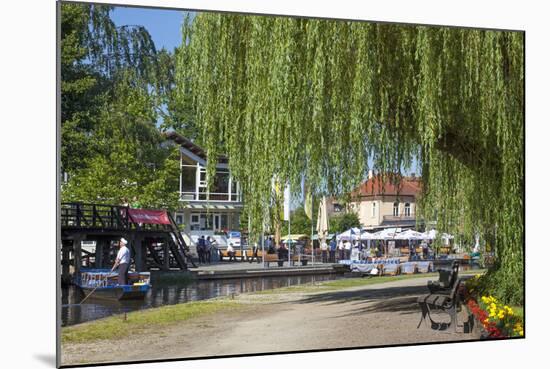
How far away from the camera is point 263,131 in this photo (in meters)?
9.20

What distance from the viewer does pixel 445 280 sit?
1008 cm

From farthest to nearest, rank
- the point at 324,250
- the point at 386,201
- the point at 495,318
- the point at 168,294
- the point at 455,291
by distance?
the point at 455,291, the point at 495,318, the point at 386,201, the point at 324,250, the point at 168,294

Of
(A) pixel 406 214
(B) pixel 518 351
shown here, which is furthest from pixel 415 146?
(B) pixel 518 351

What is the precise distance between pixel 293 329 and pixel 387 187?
173cm

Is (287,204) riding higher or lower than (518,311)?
higher

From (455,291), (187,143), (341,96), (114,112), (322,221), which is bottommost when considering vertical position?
(455,291)

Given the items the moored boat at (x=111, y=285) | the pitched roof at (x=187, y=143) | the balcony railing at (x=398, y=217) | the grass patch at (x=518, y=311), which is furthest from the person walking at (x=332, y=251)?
the grass patch at (x=518, y=311)

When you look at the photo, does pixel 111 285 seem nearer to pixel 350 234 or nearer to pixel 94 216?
Result: pixel 94 216

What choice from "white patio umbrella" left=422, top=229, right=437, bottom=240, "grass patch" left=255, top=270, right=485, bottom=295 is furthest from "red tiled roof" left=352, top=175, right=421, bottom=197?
"grass patch" left=255, top=270, right=485, bottom=295

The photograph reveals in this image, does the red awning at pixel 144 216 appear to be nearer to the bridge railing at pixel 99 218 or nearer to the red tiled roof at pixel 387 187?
the bridge railing at pixel 99 218

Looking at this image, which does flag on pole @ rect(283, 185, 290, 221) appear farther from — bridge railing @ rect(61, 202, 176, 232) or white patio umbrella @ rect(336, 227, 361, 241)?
bridge railing @ rect(61, 202, 176, 232)

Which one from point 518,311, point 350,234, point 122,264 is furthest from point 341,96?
point 518,311

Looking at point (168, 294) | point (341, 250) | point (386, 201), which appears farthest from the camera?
point (386, 201)

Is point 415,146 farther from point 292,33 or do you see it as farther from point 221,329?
point 221,329
